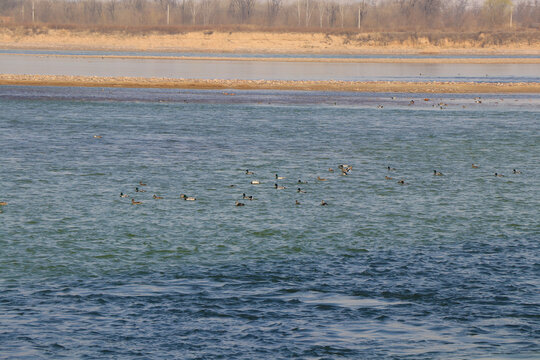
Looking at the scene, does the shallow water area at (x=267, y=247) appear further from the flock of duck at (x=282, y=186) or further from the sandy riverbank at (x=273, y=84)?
the sandy riverbank at (x=273, y=84)

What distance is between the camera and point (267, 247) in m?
17.1

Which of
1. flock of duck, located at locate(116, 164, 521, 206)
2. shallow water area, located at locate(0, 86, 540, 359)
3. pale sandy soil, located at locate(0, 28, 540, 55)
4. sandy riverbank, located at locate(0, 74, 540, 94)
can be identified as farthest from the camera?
pale sandy soil, located at locate(0, 28, 540, 55)

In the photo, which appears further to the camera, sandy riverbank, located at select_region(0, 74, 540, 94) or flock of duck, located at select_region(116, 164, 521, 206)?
sandy riverbank, located at select_region(0, 74, 540, 94)

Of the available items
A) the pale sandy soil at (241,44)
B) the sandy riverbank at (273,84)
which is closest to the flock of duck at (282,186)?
the sandy riverbank at (273,84)

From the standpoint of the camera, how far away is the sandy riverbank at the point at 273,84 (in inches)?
2549

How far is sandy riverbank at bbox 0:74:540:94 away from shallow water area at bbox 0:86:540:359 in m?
28.4

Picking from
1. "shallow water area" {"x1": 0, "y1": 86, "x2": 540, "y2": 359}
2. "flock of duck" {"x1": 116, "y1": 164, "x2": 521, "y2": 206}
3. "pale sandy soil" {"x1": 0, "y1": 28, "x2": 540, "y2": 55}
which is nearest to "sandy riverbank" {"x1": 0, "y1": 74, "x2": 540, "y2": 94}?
"shallow water area" {"x1": 0, "y1": 86, "x2": 540, "y2": 359}

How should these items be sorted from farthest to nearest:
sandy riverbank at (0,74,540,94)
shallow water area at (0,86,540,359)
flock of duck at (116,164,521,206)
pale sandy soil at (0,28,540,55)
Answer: pale sandy soil at (0,28,540,55)
sandy riverbank at (0,74,540,94)
flock of duck at (116,164,521,206)
shallow water area at (0,86,540,359)

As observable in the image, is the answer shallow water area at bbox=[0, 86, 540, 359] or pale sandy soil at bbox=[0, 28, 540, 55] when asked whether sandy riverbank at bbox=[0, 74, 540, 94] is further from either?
pale sandy soil at bbox=[0, 28, 540, 55]

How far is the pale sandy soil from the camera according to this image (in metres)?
144

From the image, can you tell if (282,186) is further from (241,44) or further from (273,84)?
(241,44)

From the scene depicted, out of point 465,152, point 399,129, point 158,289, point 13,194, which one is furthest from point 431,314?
point 399,129

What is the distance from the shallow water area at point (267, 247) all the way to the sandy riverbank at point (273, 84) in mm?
28364

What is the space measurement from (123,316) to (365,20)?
613 feet
